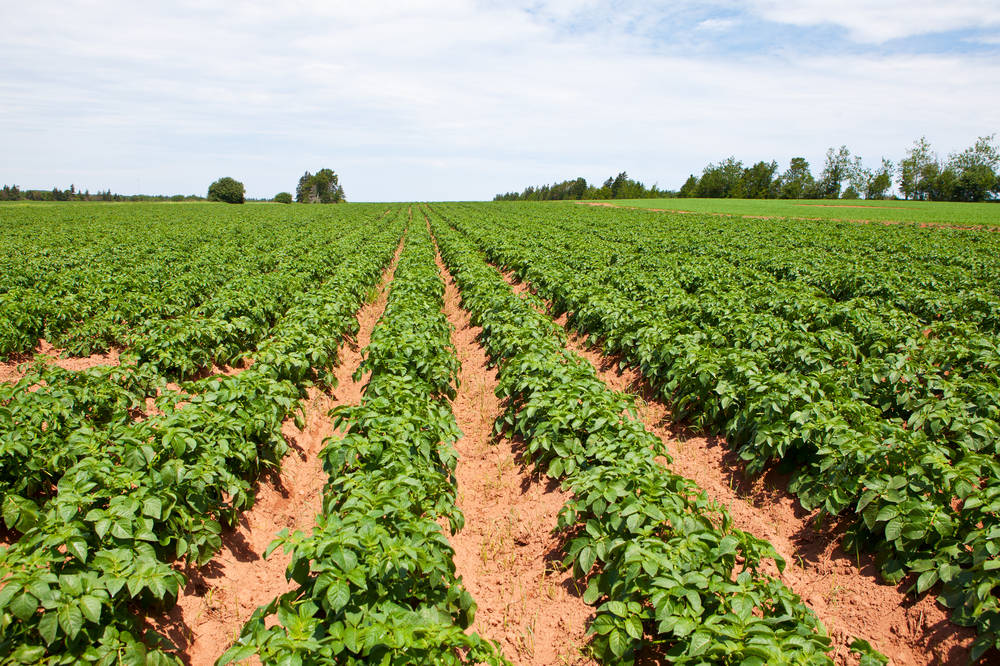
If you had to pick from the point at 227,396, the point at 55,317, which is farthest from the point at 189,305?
the point at 227,396

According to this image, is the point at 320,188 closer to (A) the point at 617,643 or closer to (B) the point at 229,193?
(B) the point at 229,193

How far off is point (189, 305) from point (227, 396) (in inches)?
347

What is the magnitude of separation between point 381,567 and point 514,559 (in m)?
2.28

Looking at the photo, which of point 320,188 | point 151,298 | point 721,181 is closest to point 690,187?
point 721,181

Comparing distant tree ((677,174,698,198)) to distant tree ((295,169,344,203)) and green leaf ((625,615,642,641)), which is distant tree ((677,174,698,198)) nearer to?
distant tree ((295,169,344,203))

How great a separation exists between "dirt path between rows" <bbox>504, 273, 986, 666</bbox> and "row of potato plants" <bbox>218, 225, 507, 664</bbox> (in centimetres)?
290

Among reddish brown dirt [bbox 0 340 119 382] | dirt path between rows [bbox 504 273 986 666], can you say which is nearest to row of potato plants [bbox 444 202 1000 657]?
dirt path between rows [bbox 504 273 986 666]

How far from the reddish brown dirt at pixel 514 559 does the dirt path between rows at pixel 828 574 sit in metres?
1.94

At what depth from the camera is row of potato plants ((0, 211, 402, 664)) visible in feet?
10.1

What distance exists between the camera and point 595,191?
5002 inches

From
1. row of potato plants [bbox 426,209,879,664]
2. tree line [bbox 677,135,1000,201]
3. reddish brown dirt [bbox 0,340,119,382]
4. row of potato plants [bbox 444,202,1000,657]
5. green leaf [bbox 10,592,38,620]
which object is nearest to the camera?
green leaf [bbox 10,592,38,620]

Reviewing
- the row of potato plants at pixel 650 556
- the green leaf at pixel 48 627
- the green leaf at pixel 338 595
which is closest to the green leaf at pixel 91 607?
the green leaf at pixel 48 627

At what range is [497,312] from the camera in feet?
35.5

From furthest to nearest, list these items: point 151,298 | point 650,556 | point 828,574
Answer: point 151,298
point 828,574
point 650,556
